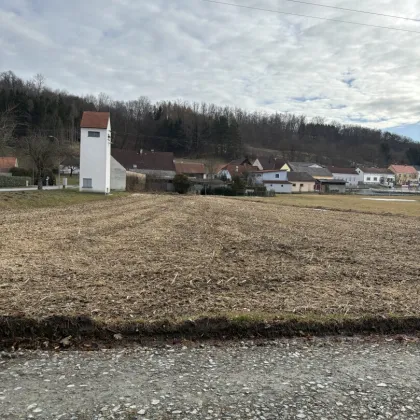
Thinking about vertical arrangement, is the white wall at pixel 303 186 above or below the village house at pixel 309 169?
below

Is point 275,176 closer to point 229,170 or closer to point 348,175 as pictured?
point 229,170

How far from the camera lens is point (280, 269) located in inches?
365

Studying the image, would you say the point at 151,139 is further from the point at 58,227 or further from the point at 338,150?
the point at 58,227

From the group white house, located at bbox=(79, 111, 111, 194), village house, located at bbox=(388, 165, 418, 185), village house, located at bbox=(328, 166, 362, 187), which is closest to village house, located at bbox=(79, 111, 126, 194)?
white house, located at bbox=(79, 111, 111, 194)

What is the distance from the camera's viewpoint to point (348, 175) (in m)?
140

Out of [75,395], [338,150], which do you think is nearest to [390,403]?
[75,395]

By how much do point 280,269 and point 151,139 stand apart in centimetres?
11930

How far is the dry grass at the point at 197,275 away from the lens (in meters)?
6.06

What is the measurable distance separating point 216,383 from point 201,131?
127 meters

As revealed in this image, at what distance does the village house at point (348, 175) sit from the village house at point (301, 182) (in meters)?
40.9

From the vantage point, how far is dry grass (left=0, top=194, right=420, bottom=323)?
19.9 ft

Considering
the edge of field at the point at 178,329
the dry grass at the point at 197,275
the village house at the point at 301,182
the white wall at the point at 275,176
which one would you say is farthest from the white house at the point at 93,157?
the village house at the point at 301,182

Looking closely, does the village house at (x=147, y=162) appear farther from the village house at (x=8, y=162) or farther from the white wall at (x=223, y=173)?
the village house at (x=8, y=162)

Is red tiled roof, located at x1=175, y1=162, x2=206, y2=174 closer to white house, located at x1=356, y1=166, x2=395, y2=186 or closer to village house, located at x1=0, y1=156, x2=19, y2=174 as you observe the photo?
village house, located at x1=0, y1=156, x2=19, y2=174
